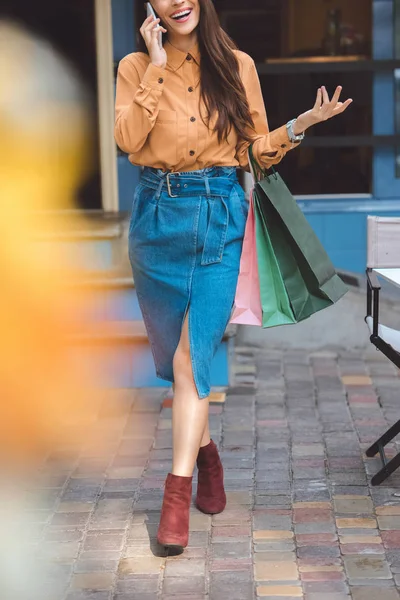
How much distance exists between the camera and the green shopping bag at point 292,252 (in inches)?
139

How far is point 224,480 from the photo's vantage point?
13.5 ft

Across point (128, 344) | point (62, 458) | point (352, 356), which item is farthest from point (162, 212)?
point (352, 356)

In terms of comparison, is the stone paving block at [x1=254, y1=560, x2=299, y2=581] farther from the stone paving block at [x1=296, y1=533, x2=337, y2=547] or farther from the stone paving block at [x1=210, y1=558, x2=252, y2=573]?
the stone paving block at [x1=296, y1=533, x2=337, y2=547]

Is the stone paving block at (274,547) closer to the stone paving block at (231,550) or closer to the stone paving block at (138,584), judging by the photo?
the stone paving block at (231,550)

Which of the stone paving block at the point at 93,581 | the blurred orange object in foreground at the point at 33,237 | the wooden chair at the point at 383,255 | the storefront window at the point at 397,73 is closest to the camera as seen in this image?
the stone paving block at the point at 93,581

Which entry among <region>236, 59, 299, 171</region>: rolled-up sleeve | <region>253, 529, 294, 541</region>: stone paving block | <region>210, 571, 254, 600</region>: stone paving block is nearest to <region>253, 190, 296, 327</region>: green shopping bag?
<region>236, 59, 299, 171</region>: rolled-up sleeve

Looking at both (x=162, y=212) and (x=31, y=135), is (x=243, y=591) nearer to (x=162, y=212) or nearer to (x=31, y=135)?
(x=162, y=212)

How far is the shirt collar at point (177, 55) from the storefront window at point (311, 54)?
11.8 ft

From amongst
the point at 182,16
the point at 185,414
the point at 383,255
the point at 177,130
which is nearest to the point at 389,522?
the point at 185,414

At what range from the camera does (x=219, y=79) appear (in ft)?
11.4

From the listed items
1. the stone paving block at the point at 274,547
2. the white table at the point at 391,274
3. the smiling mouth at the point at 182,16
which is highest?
the smiling mouth at the point at 182,16

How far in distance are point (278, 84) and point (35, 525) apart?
4213 millimetres

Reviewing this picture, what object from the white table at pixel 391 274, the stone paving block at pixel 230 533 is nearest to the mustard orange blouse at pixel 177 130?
the white table at pixel 391 274

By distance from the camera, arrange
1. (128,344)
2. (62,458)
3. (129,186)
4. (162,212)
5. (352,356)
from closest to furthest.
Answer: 1. (162,212)
2. (62,458)
3. (128,344)
4. (352,356)
5. (129,186)
